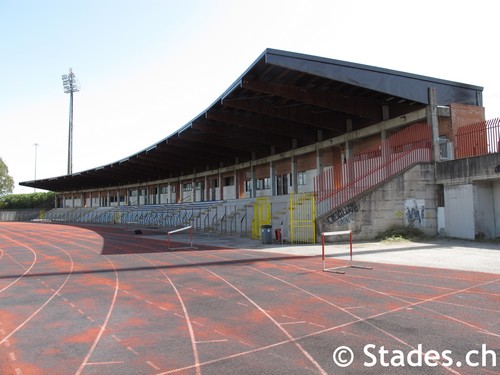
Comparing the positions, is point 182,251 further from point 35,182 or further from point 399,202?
point 35,182

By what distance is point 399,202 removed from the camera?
66.1 feet

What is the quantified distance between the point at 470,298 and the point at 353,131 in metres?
21.2

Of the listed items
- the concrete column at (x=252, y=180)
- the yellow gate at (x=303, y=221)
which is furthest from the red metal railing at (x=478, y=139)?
the concrete column at (x=252, y=180)

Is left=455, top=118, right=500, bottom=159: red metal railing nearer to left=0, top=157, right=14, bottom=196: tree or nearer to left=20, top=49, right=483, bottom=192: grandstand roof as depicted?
left=20, top=49, right=483, bottom=192: grandstand roof

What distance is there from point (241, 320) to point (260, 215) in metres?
18.0

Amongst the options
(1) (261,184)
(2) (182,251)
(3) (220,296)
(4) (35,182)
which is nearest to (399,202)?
(2) (182,251)

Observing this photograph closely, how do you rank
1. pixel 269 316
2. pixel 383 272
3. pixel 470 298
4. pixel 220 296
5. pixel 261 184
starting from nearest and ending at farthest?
pixel 269 316 → pixel 470 298 → pixel 220 296 → pixel 383 272 → pixel 261 184

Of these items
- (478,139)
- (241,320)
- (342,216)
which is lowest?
(241,320)

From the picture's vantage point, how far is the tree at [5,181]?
10612cm

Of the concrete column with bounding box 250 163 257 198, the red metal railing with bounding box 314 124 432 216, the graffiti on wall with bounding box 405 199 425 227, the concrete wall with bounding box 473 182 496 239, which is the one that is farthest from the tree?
the concrete wall with bounding box 473 182 496 239

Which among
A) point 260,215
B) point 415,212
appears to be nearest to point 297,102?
point 260,215

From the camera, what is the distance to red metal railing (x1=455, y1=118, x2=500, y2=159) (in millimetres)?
18859

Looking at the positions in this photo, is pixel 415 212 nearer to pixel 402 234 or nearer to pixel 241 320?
pixel 402 234

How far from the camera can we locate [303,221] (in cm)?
2002
